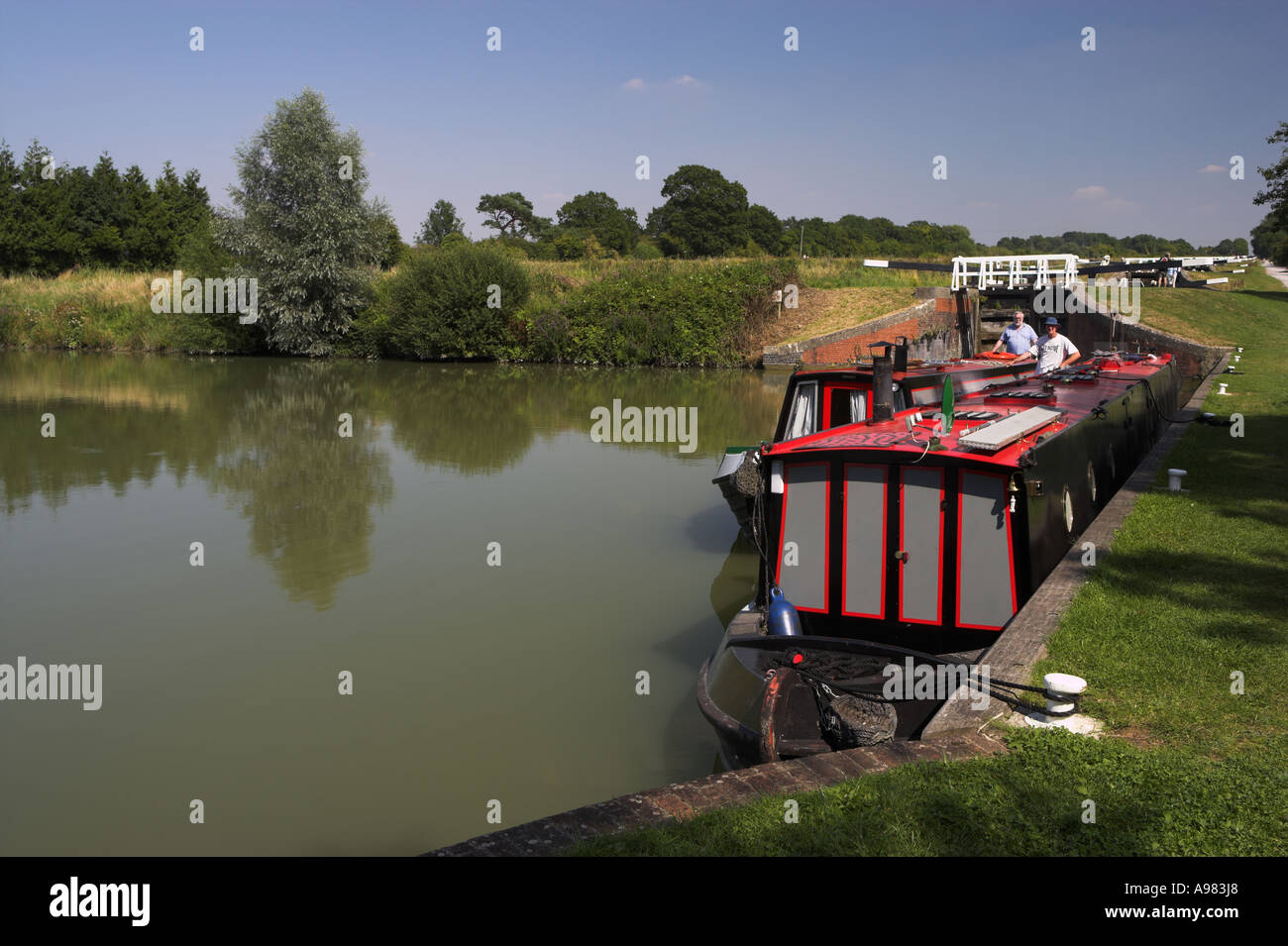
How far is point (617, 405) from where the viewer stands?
78.9 feet

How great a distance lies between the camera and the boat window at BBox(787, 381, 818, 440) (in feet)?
32.9


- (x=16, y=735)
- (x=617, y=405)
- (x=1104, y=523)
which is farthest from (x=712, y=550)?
(x=617, y=405)

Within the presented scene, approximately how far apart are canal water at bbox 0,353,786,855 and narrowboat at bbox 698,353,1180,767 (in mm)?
958

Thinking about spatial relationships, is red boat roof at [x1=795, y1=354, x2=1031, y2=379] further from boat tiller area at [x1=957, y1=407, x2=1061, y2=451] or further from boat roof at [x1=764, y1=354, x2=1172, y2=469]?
boat tiller area at [x1=957, y1=407, x2=1061, y2=451]

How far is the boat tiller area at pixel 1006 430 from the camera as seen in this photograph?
20.9 ft

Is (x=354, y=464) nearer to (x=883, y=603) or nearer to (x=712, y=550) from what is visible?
(x=712, y=550)

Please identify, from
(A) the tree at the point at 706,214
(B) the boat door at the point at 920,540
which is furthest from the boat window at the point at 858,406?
(A) the tree at the point at 706,214

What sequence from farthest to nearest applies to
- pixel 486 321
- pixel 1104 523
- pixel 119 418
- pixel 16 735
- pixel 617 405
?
pixel 486 321
pixel 617 405
pixel 119 418
pixel 1104 523
pixel 16 735

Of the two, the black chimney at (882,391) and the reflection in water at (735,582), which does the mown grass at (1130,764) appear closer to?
the black chimney at (882,391)

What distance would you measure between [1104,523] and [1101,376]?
5.06 metres

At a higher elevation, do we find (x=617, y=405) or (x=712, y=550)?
(x=617, y=405)

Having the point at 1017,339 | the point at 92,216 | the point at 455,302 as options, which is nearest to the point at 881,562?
the point at 1017,339

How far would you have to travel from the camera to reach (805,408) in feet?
33.0

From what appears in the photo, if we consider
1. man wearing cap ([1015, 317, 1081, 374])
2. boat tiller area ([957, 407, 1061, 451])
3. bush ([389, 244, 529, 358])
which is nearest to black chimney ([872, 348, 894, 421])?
boat tiller area ([957, 407, 1061, 451])
